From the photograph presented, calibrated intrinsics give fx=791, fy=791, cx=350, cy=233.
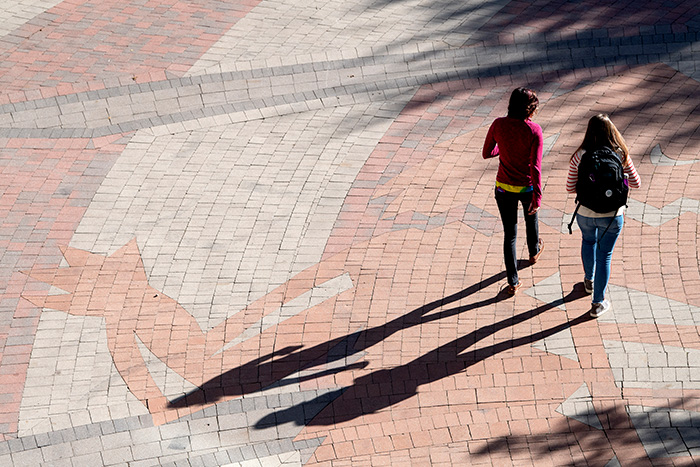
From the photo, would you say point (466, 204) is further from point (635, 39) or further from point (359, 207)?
point (635, 39)

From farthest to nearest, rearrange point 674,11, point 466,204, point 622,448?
point 674,11 < point 466,204 < point 622,448

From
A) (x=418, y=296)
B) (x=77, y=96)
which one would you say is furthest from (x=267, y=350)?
(x=77, y=96)

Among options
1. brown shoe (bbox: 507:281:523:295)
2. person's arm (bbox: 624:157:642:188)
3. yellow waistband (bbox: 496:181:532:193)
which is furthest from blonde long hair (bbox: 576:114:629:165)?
brown shoe (bbox: 507:281:523:295)

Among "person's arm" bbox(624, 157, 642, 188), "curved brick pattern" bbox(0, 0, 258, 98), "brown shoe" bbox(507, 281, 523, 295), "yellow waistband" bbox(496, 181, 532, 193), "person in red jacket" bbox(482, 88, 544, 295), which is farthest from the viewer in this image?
"curved brick pattern" bbox(0, 0, 258, 98)

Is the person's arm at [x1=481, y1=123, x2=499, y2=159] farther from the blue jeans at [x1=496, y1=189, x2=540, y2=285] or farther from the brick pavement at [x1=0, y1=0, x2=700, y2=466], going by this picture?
the brick pavement at [x1=0, y1=0, x2=700, y2=466]

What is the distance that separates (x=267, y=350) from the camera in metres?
6.68

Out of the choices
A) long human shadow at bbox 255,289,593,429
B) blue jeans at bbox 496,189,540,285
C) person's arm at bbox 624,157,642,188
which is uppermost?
person's arm at bbox 624,157,642,188

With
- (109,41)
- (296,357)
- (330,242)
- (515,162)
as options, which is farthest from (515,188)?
(109,41)

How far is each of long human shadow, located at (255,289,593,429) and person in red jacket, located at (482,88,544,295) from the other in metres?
0.52

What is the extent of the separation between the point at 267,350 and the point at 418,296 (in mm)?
1430

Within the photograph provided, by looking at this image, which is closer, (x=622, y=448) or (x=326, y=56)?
(x=622, y=448)

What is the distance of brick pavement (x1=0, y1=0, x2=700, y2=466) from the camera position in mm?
6059

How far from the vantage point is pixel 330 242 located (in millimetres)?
7730

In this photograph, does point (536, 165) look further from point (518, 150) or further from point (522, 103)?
point (522, 103)
